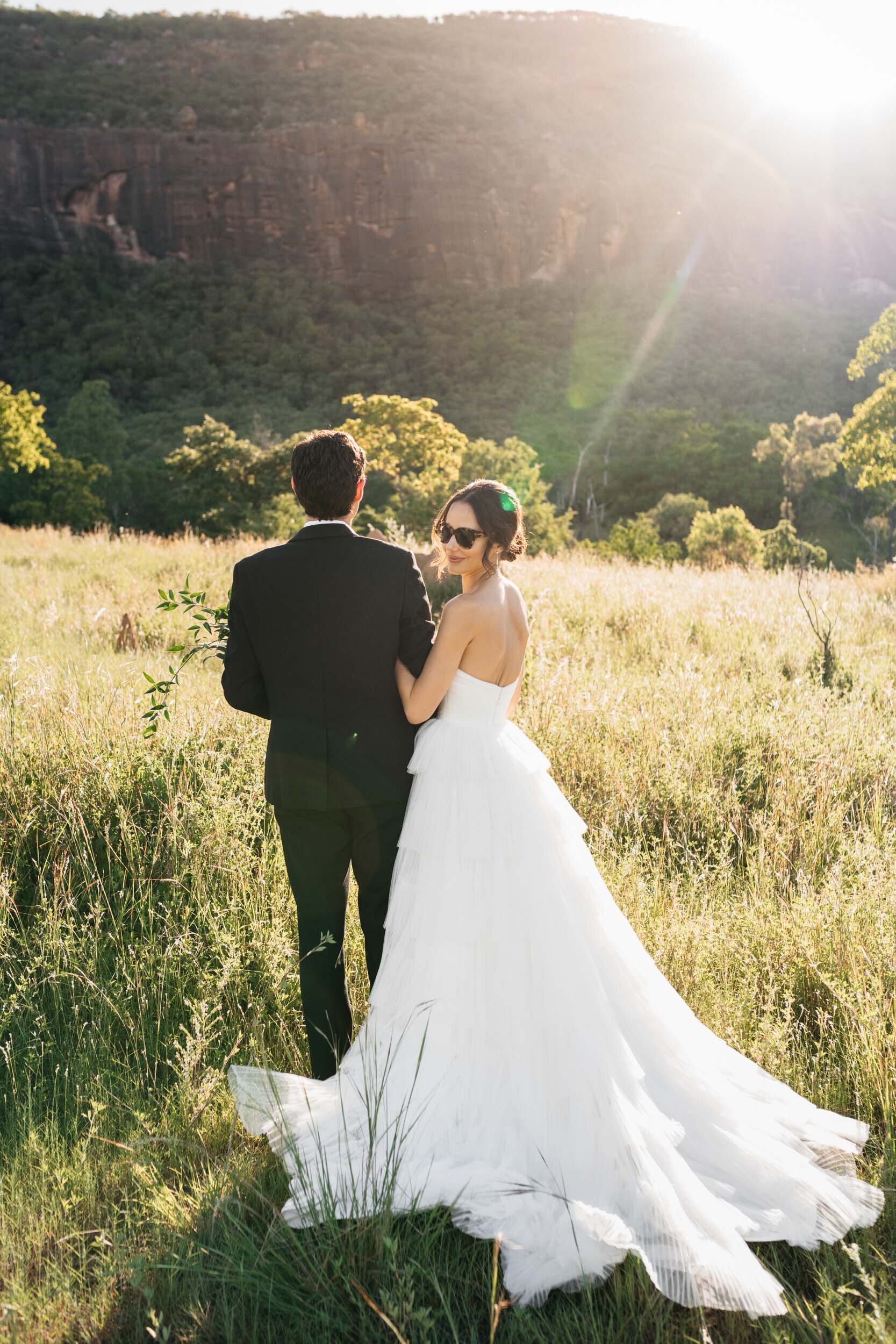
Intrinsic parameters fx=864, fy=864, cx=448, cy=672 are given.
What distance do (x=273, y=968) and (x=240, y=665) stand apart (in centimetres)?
124

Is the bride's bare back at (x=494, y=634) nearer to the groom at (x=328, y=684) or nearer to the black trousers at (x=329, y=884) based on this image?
the groom at (x=328, y=684)

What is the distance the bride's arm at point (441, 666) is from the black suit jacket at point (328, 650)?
6 centimetres

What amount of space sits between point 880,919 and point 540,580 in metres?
7.82

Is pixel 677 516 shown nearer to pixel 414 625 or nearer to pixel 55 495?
pixel 55 495

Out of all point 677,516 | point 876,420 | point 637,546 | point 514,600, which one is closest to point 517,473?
point 637,546

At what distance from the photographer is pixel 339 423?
181 ft

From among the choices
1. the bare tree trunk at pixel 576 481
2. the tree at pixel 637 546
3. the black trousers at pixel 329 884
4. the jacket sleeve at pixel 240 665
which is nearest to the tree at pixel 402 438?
the tree at pixel 637 546

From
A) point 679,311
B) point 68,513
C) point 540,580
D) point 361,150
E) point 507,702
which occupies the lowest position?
point 68,513

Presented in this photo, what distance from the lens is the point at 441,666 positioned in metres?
2.72

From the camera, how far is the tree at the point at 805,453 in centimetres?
4622

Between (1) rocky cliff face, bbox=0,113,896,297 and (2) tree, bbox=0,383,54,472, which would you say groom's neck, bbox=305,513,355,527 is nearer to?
(2) tree, bbox=0,383,54,472

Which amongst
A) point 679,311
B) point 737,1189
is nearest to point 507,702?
point 737,1189

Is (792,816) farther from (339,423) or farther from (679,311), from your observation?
(679,311)

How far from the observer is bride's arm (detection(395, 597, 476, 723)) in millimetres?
2701
